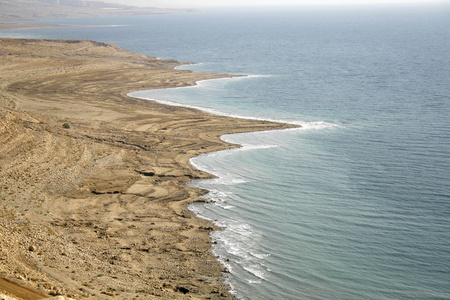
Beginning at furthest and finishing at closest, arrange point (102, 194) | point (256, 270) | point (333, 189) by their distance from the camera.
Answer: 1. point (333, 189)
2. point (102, 194)
3. point (256, 270)

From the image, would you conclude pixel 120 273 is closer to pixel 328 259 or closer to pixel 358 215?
pixel 328 259

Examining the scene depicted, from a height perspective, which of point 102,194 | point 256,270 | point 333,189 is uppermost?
point 333,189

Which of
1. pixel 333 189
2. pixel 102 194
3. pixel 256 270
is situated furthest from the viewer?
pixel 333 189

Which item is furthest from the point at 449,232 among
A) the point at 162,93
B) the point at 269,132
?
the point at 162,93

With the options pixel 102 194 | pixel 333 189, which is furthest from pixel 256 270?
pixel 102 194

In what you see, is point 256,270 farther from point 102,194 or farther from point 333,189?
point 102,194

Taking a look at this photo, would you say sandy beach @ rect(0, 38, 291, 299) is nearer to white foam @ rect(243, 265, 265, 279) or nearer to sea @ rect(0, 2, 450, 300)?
white foam @ rect(243, 265, 265, 279)

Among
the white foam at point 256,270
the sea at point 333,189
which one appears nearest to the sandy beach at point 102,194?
the white foam at point 256,270

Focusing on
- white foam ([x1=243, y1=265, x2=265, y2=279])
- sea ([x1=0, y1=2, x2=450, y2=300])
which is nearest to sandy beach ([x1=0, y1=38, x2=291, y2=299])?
white foam ([x1=243, y1=265, x2=265, y2=279])

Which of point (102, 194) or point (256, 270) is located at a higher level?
point (102, 194)
